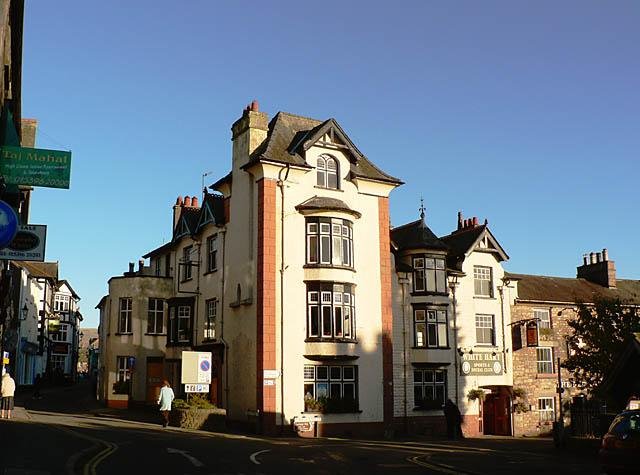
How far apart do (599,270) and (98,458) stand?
40630 millimetres

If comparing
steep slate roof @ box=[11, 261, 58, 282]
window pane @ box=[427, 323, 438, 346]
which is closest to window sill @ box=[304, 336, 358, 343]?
window pane @ box=[427, 323, 438, 346]

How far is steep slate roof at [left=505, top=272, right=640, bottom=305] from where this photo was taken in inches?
1661

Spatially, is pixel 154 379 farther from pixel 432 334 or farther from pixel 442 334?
pixel 442 334

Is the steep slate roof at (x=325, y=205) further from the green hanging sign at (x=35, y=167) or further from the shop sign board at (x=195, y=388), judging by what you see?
the green hanging sign at (x=35, y=167)

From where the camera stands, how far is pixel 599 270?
1909 inches

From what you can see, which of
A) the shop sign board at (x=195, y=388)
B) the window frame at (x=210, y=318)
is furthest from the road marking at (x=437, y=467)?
the window frame at (x=210, y=318)

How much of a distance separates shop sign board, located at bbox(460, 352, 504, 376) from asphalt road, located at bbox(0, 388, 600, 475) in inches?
597

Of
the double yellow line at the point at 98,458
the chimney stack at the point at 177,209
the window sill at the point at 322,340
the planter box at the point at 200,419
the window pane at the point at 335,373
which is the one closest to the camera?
the double yellow line at the point at 98,458

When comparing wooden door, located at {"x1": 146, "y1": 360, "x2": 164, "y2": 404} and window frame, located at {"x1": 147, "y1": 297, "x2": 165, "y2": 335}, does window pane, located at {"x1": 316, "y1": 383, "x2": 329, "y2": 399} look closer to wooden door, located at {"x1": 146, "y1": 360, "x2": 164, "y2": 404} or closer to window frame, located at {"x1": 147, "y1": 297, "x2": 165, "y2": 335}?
wooden door, located at {"x1": 146, "y1": 360, "x2": 164, "y2": 404}

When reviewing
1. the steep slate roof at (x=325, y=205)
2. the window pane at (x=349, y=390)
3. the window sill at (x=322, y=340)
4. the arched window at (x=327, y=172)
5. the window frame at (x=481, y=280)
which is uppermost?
the arched window at (x=327, y=172)

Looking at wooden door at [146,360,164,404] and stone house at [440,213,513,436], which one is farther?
wooden door at [146,360,164,404]

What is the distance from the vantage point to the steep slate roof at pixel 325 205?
102 feet

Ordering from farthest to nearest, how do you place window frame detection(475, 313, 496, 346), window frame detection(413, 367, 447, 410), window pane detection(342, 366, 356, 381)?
1. window frame detection(475, 313, 496, 346)
2. window frame detection(413, 367, 447, 410)
3. window pane detection(342, 366, 356, 381)

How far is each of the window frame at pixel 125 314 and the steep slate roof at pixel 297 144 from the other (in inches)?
456
